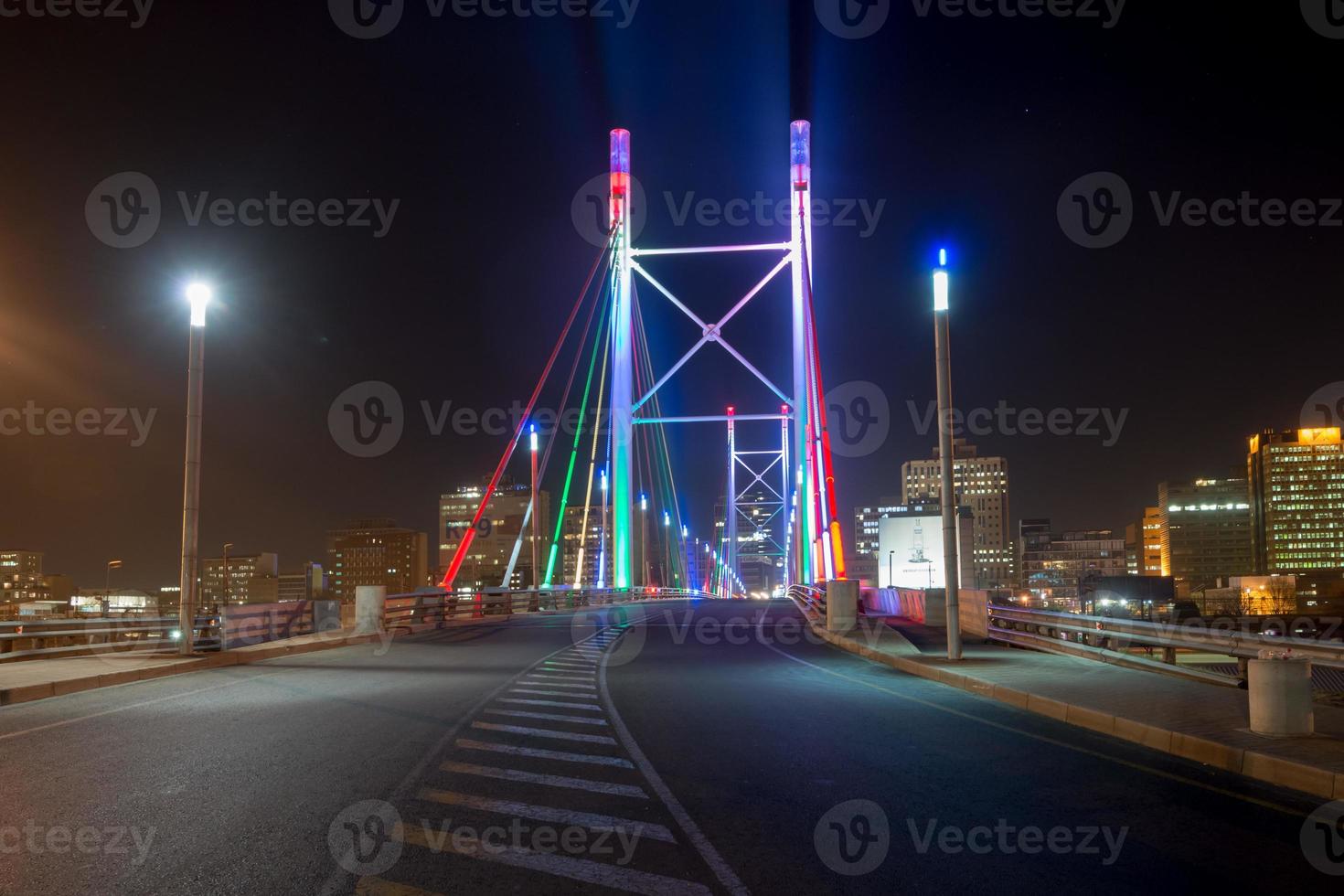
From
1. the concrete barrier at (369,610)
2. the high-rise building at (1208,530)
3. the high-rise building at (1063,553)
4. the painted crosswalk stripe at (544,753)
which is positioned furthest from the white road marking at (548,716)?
the high-rise building at (1063,553)

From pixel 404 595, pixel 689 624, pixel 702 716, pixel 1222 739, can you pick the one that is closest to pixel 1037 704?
pixel 1222 739

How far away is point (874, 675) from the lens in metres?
15.6

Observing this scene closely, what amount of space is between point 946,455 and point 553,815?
10130 mm

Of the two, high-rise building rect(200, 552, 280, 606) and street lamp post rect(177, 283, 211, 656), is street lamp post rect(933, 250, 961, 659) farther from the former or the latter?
high-rise building rect(200, 552, 280, 606)

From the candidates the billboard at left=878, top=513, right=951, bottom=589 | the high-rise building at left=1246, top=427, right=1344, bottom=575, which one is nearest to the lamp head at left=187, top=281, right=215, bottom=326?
the billboard at left=878, top=513, right=951, bottom=589

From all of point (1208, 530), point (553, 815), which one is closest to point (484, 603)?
point (553, 815)

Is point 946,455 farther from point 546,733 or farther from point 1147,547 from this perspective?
point 1147,547

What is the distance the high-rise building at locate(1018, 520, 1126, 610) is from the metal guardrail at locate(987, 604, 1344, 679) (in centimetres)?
16262

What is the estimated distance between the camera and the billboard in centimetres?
5769

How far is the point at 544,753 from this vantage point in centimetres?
890

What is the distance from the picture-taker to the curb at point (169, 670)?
42.7ft

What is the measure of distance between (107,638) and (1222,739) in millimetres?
32775

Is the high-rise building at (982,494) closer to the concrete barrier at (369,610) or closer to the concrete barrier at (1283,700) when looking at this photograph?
the concrete barrier at (369,610)

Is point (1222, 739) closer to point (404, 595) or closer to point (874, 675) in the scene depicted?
point (874, 675)
